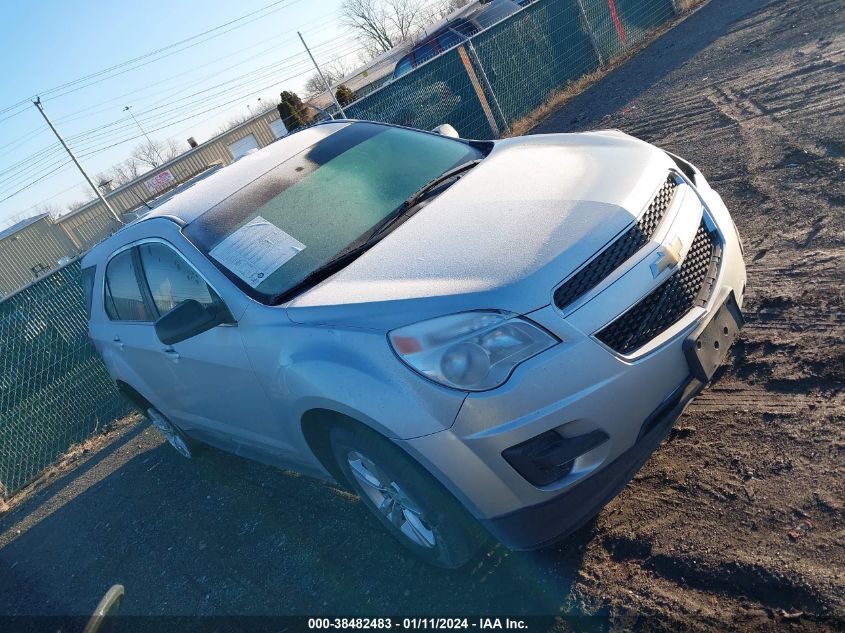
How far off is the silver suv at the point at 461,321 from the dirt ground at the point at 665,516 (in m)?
0.37

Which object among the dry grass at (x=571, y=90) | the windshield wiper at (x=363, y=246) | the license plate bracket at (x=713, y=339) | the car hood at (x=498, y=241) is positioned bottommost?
the dry grass at (x=571, y=90)

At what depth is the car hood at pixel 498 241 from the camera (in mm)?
2469

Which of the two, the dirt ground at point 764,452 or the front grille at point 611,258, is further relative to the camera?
A: the front grille at point 611,258

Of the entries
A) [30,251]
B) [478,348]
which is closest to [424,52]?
[478,348]

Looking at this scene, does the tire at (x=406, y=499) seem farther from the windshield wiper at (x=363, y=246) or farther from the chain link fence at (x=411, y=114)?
the chain link fence at (x=411, y=114)

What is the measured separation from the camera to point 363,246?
323 centimetres

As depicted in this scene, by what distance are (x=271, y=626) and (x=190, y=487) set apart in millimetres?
2218

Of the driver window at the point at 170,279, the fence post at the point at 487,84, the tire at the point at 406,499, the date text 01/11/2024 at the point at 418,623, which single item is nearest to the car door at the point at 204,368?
the driver window at the point at 170,279

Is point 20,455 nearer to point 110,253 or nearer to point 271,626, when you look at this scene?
point 110,253

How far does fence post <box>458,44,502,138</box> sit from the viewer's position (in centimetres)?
1127

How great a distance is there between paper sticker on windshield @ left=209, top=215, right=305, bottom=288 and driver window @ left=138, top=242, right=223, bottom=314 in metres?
0.18

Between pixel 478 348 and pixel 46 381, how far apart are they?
663 centimetres

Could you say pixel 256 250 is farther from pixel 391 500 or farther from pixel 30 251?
pixel 30 251

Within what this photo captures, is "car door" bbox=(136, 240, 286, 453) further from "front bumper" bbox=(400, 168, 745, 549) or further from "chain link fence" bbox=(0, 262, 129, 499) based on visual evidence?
"chain link fence" bbox=(0, 262, 129, 499)
